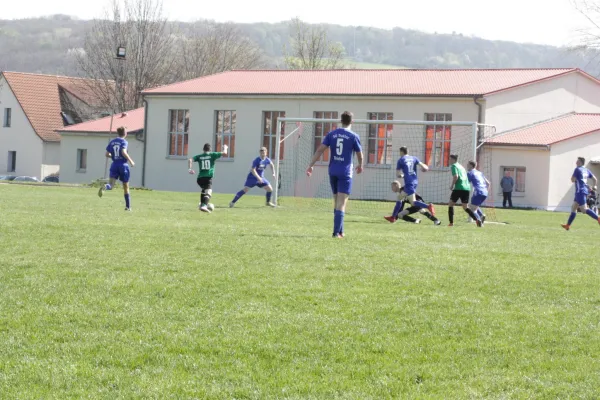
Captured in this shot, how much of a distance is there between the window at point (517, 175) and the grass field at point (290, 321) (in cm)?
3244

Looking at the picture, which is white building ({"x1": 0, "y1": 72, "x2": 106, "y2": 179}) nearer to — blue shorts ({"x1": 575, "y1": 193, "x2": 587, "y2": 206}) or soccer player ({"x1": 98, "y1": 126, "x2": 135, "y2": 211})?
soccer player ({"x1": 98, "y1": 126, "x2": 135, "y2": 211})

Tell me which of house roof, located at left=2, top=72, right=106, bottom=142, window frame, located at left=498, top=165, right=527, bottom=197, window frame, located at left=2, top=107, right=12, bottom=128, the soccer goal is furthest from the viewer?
window frame, located at left=2, top=107, right=12, bottom=128

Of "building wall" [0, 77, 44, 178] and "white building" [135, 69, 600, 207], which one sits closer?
"white building" [135, 69, 600, 207]

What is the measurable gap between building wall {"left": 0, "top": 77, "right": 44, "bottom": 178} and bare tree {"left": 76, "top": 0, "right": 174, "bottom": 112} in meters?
6.59

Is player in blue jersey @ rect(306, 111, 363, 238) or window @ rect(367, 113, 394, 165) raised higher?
window @ rect(367, 113, 394, 165)

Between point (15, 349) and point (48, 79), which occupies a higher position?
point (48, 79)

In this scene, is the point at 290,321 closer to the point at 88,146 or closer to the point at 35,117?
the point at 88,146

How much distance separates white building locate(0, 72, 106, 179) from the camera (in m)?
73.2

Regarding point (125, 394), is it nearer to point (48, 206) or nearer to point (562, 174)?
point (48, 206)

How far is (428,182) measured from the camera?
43.6 meters

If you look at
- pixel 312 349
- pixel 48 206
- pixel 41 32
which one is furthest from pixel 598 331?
pixel 41 32

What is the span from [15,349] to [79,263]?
13.6ft

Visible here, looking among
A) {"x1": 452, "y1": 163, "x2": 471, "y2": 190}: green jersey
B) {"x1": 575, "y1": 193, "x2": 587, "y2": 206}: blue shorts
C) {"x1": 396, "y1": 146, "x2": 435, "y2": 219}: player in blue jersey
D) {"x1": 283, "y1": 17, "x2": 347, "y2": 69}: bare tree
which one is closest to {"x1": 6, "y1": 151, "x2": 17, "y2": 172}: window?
{"x1": 283, "y1": 17, "x2": 347, "y2": 69}: bare tree

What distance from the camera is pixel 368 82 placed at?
51.1m
